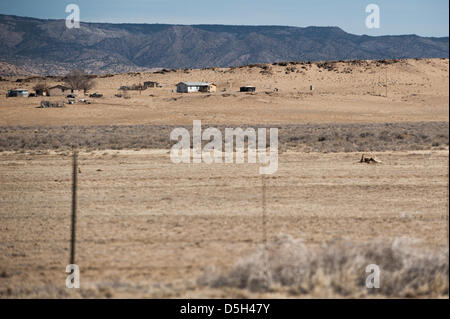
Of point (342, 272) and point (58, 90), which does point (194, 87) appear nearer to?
point (58, 90)

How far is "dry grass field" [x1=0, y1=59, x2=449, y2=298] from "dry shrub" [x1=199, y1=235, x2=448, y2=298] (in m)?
0.02

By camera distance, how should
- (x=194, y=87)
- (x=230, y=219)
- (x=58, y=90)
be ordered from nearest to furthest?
(x=230, y=219), (x=194, y=87), (x=58, y=90)

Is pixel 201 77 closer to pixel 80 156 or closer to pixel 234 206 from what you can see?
pixel 80 156

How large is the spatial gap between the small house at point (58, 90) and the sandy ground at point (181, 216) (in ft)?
201

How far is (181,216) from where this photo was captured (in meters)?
11.9

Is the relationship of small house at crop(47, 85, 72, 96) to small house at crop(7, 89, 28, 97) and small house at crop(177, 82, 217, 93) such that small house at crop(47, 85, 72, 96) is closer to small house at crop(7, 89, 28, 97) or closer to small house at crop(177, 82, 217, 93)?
small house at crop(7, 89, 28, 97)

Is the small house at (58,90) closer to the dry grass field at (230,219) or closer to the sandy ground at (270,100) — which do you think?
the sandy ground at (270,100)

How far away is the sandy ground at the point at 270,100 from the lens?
49375 millimetres

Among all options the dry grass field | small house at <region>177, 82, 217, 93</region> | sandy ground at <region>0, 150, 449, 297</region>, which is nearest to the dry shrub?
the dry grass field

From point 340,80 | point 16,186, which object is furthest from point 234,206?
point 340,80

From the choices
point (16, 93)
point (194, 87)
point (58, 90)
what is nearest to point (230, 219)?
point (194, 87)

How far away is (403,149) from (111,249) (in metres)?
18.6

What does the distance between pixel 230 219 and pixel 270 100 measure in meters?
53.6

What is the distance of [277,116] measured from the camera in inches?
2005
